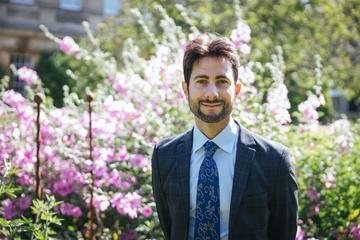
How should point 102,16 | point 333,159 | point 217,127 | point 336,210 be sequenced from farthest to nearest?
point 102,16, point 333,159, point 336,210, point 217,127

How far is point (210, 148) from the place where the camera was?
256 cm

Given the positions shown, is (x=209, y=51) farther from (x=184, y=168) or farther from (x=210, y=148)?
(x=184, y=168)

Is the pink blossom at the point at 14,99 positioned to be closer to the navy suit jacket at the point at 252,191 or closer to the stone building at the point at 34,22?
the navy suit jacket at the point at 252,191

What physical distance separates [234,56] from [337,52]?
1017cm

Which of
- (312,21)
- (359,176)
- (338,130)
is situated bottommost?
(359,176)

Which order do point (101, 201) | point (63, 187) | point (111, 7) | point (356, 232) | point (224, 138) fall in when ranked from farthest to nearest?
1. point (111, 7)
2. point (63, 187)
3. point (101, 201)
4. point (356, 232)
5. point (224, 138)

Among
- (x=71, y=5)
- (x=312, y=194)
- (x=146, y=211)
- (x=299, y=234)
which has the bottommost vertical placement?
(x=299, y=234)

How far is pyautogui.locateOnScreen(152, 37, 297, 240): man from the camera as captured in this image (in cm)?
247

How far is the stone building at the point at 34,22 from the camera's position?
21.5 m

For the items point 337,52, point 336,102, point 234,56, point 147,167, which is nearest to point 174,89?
point 147,167

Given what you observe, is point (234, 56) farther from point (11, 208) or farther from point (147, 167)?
point (11, 208)

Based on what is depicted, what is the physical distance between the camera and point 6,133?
15.6ft

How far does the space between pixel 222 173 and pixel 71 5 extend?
2159cm

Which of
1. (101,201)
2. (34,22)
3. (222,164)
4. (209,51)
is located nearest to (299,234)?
(101,201)
